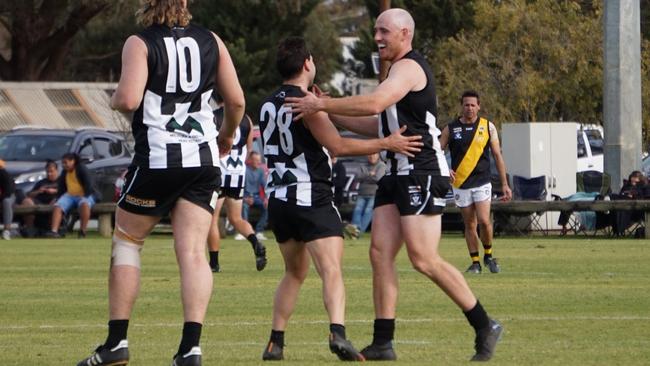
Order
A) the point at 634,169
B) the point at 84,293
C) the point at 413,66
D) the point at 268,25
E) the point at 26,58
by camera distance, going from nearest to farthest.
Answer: the point at 413,66
the point at 84,293
the point at 634,169
the point at 26,58
the point at 268,25

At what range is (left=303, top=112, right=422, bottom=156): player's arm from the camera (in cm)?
993

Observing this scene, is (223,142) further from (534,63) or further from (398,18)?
A: (534,63)

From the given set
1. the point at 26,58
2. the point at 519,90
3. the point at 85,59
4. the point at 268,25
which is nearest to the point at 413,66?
the point at 519,90

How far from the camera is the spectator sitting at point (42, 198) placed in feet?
99.1

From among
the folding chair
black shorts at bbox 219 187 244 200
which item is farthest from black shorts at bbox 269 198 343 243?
the folding chair

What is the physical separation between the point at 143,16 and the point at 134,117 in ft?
1.83

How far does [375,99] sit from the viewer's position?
9.68 metres

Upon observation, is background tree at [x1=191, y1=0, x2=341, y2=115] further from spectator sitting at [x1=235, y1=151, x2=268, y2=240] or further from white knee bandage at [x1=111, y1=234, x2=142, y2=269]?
white knee bandage at [x1=111, y1=234, x2=142, y2=269]

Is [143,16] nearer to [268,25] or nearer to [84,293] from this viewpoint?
[84,293]

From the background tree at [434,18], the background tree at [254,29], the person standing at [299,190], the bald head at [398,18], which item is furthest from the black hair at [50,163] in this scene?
the background tree at [254,29]

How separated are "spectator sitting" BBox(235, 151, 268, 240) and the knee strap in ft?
65.3

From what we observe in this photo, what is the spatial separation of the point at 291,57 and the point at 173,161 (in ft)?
4.53

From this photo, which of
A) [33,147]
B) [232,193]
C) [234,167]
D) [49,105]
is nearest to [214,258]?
[232,193]

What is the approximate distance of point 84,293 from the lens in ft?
51.8
